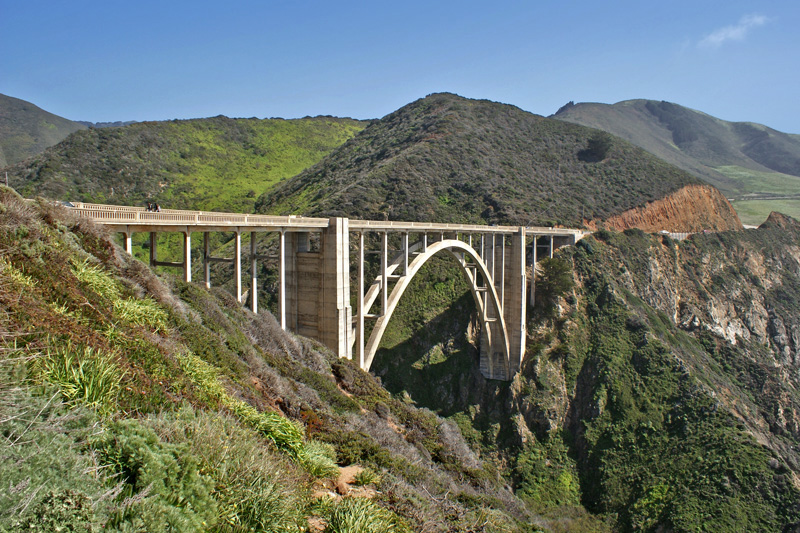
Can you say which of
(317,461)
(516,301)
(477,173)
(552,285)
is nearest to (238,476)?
(317,461)

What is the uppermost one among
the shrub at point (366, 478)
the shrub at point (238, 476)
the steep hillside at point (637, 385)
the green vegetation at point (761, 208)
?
the green vegetation at point (761, 208)

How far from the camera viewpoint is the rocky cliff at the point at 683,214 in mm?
51750

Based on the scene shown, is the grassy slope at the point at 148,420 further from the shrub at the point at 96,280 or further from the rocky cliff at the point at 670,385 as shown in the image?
the rocky cliff at the point at 670,385

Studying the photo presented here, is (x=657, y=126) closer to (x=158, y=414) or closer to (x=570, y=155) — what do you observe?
(x=570, y=155)

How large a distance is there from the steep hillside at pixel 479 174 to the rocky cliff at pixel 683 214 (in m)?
0.60

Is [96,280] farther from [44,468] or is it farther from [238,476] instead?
[44,468]

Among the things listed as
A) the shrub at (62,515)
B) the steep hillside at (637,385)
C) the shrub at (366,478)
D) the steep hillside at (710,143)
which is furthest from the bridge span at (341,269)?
the steep hillside at (710,143)

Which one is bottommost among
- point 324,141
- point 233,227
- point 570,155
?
point 233,227

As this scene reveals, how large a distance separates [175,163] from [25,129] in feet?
232

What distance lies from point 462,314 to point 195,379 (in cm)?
3288

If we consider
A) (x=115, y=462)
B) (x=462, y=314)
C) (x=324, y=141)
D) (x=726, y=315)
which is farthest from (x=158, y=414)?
(x=324, y=141)

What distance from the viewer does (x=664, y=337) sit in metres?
36.4

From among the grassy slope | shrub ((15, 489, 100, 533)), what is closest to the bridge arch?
the grassy slope

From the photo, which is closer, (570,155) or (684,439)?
(684,439)
